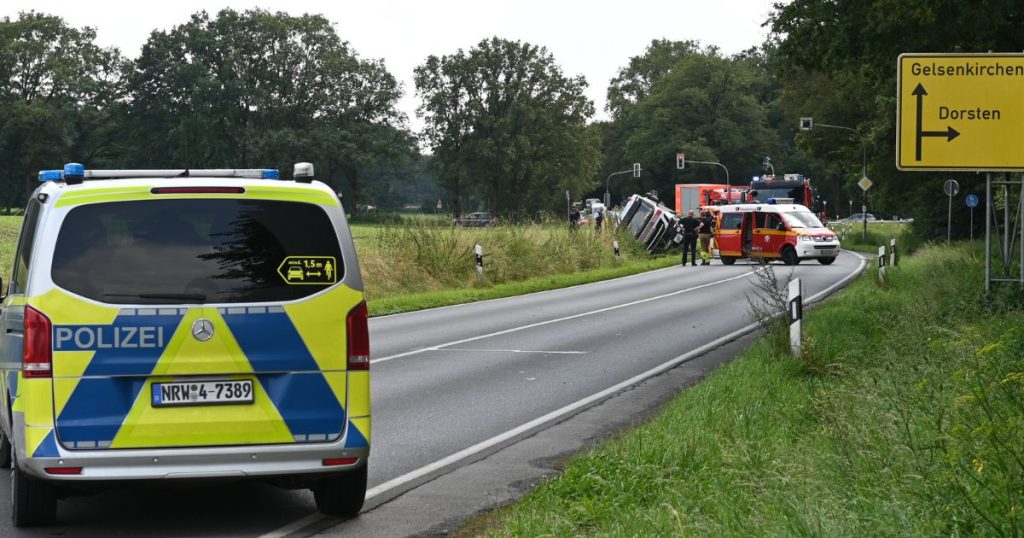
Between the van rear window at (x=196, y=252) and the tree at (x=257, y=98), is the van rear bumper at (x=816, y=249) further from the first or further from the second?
the tree at (x=257, y=98)

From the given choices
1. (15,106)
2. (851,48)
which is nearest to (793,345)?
(851,48)

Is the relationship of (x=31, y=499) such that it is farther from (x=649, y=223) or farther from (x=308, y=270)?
(x=649, y=223)

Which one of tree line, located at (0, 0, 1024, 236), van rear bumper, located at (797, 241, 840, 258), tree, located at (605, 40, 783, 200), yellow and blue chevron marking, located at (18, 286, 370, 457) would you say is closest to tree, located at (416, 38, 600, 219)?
tree line, located at (0, 0, 1024, 236)

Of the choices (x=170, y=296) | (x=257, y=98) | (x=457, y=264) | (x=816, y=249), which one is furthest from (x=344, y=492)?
(x=257, y=98)

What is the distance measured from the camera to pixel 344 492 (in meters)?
7.59

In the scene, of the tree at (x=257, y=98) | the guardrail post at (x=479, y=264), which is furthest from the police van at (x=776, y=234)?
the tree at (x=257, y=98)

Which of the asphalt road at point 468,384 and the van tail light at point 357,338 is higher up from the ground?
the van tail light at point 357,338

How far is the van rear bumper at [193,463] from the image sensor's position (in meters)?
6.84

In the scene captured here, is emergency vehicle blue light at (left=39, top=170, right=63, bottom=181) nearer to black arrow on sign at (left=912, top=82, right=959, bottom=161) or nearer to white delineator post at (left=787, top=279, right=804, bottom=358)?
white delineator post at (left=787, top=279, right=804, bottom=358)

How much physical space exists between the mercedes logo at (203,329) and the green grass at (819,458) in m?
1.72

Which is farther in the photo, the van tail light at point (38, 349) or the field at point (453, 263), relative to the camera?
the field at point (453, 263)

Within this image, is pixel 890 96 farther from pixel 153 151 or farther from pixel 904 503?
pixel 153 151

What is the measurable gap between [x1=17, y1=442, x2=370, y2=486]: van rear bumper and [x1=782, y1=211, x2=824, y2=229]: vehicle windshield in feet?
127

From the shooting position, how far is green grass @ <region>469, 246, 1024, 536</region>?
568 cm
